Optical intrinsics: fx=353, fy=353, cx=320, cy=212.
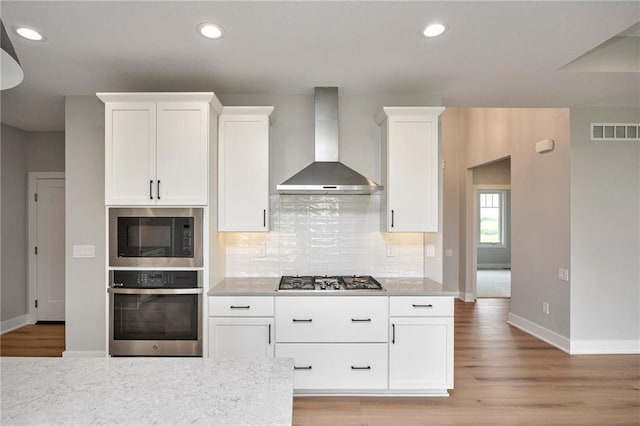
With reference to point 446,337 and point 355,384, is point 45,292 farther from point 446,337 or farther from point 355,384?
point 446,337

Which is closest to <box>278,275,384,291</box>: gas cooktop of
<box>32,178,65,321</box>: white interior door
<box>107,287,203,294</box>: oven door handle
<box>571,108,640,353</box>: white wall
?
<box>107,287,203,294</box>: oven door handle

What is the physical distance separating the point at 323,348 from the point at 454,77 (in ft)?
8.06

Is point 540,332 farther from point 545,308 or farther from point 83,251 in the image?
point 83,251

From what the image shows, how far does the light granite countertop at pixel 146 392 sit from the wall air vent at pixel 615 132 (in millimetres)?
4220

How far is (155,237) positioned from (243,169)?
0.89m

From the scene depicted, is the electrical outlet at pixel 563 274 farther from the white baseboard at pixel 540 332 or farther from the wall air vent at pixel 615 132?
the wall air vent at pixel 615 132

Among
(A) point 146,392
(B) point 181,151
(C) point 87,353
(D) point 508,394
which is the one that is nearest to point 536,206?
(D) point 508,394

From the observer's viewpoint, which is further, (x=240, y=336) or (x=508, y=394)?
(x=508, y=394)

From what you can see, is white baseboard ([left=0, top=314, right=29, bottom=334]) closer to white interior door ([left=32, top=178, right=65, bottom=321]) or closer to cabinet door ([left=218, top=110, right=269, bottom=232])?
white interior door ([left=32, top=178, right=65, bottom=321])

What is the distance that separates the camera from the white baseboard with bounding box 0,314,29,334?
4.51 meters

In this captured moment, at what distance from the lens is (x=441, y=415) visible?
8.44ft

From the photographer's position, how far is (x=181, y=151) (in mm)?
2742

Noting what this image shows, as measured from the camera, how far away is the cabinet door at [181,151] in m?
2.73

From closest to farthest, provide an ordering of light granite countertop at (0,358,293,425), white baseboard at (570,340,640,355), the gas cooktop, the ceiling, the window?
light granite countertop at (0,358,293,425), the ceiling, the gas cooktop, white baseboard at (570,340,640,355), the window
